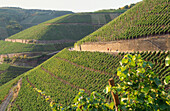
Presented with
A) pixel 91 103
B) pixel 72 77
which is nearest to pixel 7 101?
pixel 72 77

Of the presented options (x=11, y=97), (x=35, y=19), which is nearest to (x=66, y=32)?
(x=11, y=97)

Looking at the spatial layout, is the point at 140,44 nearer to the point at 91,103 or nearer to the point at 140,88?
the point at 140,88

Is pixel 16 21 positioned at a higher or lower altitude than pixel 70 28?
higher

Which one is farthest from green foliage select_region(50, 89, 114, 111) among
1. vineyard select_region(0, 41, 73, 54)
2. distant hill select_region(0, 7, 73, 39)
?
distant hill select_region(0, 7, 73, 39)

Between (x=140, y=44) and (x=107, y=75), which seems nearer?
(x=107, y=75)

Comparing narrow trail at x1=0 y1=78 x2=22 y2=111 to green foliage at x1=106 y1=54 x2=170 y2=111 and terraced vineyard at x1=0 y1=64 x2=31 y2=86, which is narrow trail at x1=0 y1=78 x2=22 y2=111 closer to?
terraced vineyard at x1=0 y1=64 x2=31 y2=86

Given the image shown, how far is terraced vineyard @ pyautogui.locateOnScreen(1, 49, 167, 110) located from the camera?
74.1 feet

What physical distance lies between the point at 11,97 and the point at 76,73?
1631 centimetres

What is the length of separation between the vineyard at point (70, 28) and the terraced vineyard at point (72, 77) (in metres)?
42.1

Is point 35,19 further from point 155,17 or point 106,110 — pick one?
point 106,110

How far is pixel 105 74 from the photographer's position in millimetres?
23719

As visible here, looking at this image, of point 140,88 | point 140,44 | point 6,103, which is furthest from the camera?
point 6,103

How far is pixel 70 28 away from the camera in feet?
281

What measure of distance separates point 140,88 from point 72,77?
2453cm
